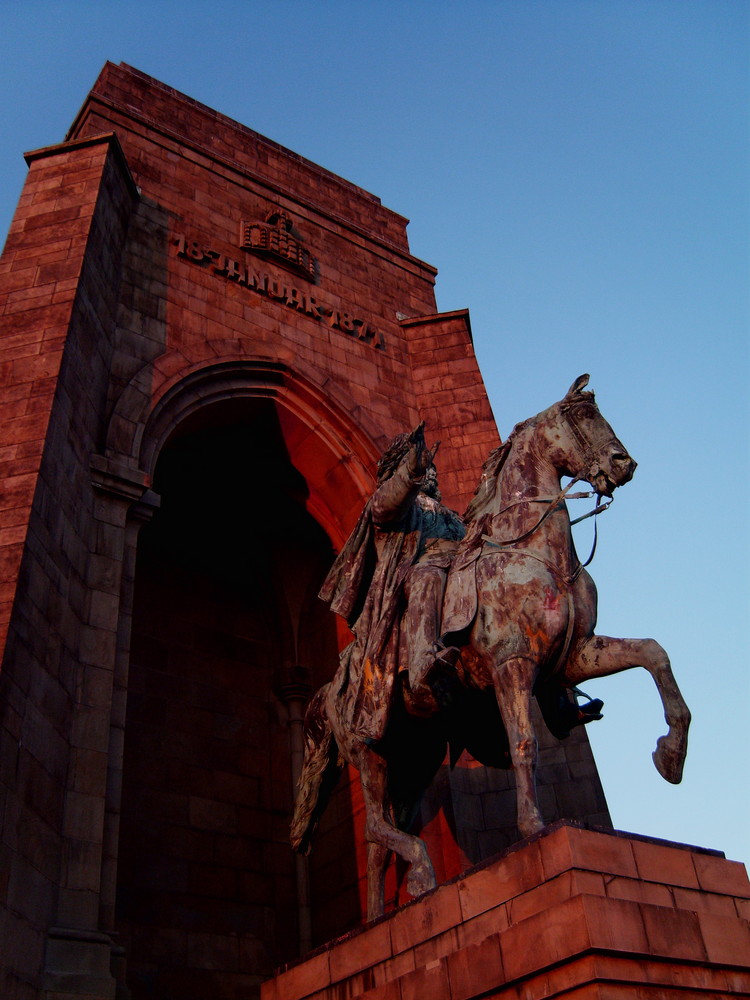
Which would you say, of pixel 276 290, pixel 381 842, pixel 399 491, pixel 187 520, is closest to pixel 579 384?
pixel 399 491

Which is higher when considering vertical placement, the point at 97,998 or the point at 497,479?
the point at 497,479

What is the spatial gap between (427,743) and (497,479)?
1.96 m

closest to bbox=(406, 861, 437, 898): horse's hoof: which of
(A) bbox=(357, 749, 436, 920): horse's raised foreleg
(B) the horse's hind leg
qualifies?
(A) bbox=(357, 749, 436, 920): horse's raised foreleg

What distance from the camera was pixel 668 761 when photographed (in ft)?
17.9

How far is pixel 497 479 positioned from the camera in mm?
7047

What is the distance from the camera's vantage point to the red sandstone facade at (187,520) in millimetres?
7461

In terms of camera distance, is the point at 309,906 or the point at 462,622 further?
the point at 309,906

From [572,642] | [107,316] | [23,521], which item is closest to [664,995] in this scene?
[572,642]

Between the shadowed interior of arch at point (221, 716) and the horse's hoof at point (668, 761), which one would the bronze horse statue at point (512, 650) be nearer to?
the horse's hoof at point (668, 761)

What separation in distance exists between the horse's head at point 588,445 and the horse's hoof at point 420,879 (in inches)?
102

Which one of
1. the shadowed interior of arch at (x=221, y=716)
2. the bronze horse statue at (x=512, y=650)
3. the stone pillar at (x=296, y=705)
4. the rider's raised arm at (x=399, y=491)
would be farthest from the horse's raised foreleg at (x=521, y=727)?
the stone pillar at (x=296, y=705)

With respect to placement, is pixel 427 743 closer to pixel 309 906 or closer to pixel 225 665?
pixel 309 906

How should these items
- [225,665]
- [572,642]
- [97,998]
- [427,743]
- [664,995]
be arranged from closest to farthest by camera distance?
[664,995]
[572,642]
[97,998]
[427,743]
[225,665]

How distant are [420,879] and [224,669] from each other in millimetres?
6627
